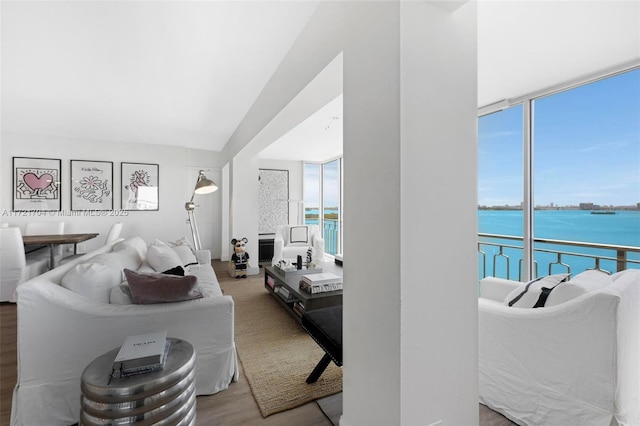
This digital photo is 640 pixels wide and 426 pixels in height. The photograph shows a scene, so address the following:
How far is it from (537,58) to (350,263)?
2.31 metres

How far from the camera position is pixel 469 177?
4.30ft

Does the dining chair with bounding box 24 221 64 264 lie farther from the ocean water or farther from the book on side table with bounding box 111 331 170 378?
the ocean water

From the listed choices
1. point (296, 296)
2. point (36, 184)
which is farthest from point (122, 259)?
point (36, 184)

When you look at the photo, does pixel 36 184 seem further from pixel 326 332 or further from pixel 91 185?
pixel 326 332

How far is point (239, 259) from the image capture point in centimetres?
491

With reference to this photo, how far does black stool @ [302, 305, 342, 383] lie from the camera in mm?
1625

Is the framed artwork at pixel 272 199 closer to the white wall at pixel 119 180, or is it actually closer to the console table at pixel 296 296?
the white wall at pixel 119 180

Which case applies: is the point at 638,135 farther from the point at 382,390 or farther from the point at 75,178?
the point at 75,178

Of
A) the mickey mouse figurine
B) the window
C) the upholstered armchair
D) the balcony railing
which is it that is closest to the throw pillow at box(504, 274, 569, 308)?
the balcony railing

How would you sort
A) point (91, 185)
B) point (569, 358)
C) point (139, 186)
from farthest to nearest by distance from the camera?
1. point (139, 186)
2. point (91, 185)
3. point (569, 358)

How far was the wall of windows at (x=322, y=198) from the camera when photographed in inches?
287

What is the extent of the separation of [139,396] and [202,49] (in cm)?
243

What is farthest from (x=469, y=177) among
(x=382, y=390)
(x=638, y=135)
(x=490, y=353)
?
(x=638, y=135)

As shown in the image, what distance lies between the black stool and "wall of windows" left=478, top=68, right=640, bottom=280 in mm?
2086
